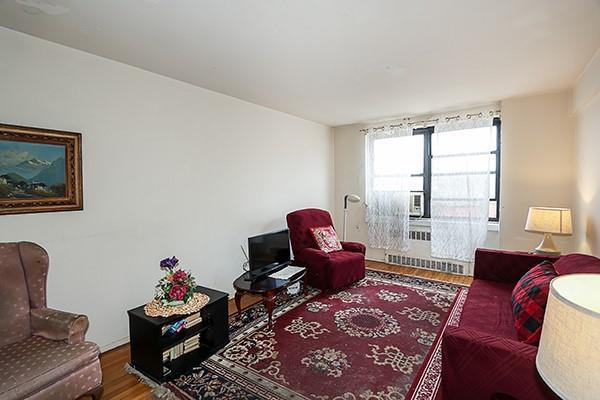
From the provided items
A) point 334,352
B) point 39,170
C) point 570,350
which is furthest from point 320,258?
point 570,350

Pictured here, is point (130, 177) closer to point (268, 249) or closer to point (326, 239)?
point (268, 249)

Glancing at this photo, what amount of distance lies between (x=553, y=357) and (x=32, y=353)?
98.1 inches

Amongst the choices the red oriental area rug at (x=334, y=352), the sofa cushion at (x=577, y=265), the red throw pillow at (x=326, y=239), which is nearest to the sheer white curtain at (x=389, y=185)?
the red throw pillow at (x=326, y=239)

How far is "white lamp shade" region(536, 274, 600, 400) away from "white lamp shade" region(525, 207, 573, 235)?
298 cm

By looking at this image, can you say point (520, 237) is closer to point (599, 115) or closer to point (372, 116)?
point (599, 115)

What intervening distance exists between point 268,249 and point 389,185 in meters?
2.59

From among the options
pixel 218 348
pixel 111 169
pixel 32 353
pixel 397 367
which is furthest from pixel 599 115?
pixel 32 353

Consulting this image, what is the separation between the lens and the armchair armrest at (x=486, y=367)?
135 centimetres

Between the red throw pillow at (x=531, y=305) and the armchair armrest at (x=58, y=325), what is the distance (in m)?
2.64

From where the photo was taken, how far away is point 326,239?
4219 millimetres

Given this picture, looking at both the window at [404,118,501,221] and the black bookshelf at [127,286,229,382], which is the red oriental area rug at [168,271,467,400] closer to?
the black bookshelf at [127,286,229,382]

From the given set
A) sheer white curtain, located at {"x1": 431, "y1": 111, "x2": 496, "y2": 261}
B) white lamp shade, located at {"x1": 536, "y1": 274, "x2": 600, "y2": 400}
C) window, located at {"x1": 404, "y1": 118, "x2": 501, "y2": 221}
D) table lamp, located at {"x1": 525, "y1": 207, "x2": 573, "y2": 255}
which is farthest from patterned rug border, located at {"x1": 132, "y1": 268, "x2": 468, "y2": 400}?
white lamp shade, located at {"x1": 536, "y1": 274, "x2": 600, "y2": 400}

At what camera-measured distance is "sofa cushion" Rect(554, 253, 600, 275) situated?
6.42 ft

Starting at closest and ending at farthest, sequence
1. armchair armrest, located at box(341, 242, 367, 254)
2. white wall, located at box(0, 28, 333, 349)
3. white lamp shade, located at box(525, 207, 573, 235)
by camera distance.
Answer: white wall, located at box(0, 28, 333, 349), white lamp shade, located at box(525, 207, 573, 235), armchair armrest, located at box(341, 242, 367, 254)
